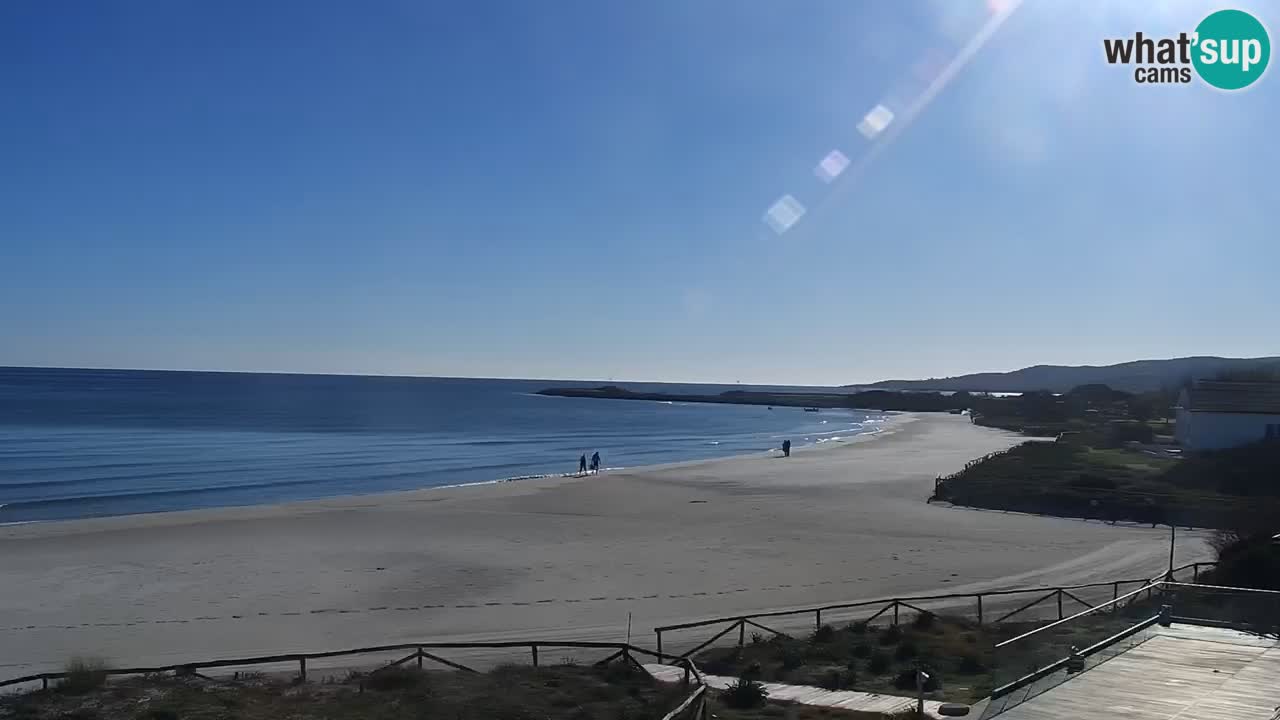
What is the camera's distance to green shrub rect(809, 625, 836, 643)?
17.2 metres

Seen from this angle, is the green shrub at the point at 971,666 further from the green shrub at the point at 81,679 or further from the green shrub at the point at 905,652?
the green shrub at the point at 81,679

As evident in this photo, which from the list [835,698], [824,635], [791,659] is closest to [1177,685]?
[835,698]

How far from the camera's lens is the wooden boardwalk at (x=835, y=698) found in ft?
40.6

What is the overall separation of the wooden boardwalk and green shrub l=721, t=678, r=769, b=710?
17.7 inches

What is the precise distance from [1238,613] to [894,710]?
488 centimetres

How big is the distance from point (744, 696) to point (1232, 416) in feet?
152

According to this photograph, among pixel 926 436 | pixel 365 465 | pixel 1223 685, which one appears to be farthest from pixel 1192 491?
pixel 926 436

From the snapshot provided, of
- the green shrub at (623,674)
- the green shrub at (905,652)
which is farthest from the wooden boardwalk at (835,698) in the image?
the green shrub at (905,652)

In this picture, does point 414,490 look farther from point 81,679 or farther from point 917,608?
point 917,608

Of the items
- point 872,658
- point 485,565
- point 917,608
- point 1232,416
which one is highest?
point 1232,416

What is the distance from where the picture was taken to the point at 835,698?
522 inches

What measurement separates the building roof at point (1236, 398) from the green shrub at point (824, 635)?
41.1 meters

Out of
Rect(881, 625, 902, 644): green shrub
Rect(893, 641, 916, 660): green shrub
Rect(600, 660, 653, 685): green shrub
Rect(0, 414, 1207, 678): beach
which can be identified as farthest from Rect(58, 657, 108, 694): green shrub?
Rect(881, 625, 902, 644): green shrub

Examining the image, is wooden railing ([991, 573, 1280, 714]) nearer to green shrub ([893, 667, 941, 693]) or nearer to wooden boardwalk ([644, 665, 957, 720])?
green shrub ([893, 667, 941, 693])
